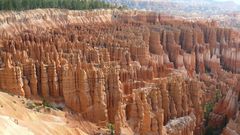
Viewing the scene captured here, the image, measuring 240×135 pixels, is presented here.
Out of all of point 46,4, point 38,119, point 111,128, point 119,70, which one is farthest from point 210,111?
point 46,4

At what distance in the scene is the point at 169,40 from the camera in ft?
191

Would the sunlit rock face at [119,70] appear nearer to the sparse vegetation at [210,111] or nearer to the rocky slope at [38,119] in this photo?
the sparse vegetation at [210,111]

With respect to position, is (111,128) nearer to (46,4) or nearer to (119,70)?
(119,70)

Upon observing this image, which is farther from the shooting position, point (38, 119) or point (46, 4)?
point (46, 4)

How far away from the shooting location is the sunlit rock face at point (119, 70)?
3077cm

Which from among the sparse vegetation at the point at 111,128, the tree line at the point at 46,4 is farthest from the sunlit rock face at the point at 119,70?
the tree line at the point at 46,4

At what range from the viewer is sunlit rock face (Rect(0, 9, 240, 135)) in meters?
30.8

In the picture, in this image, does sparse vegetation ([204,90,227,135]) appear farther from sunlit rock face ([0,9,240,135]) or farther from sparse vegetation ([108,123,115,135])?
sparse vegetation ([108,123,115,135])

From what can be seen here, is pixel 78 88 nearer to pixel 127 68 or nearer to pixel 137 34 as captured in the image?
pixel 127 68

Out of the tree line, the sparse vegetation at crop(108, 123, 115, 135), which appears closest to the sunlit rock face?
the sparse vegetation at crop(108, 123, 115, 135)

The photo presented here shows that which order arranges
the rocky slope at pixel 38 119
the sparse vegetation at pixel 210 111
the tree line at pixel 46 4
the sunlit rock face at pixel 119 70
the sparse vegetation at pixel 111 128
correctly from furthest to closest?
the tree line at pixel 46 4
the sparse vegetation at pixel 210 111
the sunlit rock face at pixel 119 70
the sparse vegetation at pixel 111 128
the rocky slope at pixel 38 119

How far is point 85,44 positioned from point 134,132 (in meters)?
14.6

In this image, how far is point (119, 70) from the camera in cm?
3675

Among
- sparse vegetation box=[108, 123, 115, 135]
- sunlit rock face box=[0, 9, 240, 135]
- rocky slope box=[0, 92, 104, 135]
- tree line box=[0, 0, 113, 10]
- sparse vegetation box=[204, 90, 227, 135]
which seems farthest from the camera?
tree line box=[0, 0, 113, 10]
